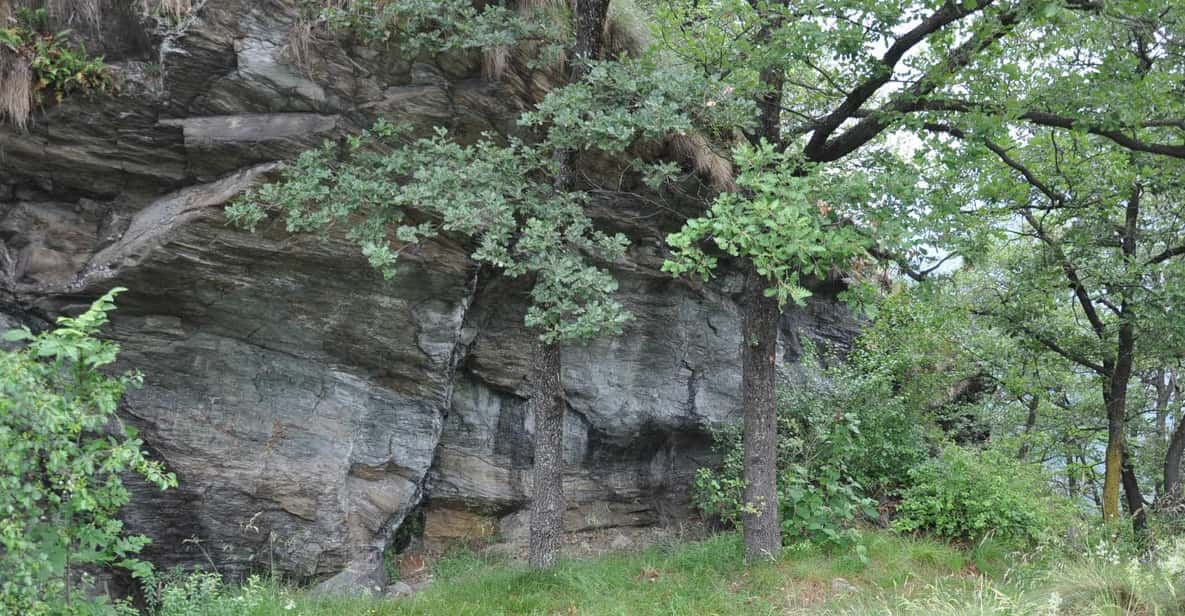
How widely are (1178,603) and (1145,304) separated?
4.81 m

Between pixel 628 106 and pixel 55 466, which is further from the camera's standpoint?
pixel 628 106

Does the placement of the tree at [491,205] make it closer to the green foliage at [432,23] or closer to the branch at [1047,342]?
the green foliage at [432,23]

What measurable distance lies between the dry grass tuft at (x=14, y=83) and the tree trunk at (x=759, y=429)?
7.25 metres

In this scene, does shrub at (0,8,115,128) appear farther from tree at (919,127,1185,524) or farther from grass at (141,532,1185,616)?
tree at (919,127,1185,524)

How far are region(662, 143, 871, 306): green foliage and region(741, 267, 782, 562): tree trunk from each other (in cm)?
155

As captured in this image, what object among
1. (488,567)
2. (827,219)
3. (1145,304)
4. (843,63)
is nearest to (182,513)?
(488,567)

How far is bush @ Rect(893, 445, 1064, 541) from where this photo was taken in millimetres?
7855

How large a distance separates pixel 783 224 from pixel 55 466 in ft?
15.6

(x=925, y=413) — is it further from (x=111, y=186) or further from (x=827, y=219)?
(x=111, y=186)

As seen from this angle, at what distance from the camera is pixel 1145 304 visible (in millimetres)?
8250

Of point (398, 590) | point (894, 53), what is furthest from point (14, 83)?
point (894, 53)

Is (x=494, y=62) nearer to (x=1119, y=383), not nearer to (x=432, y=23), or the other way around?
(x=432, y=23)

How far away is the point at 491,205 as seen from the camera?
6164 mm

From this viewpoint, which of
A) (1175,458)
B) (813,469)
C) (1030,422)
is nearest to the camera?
(813,469)
